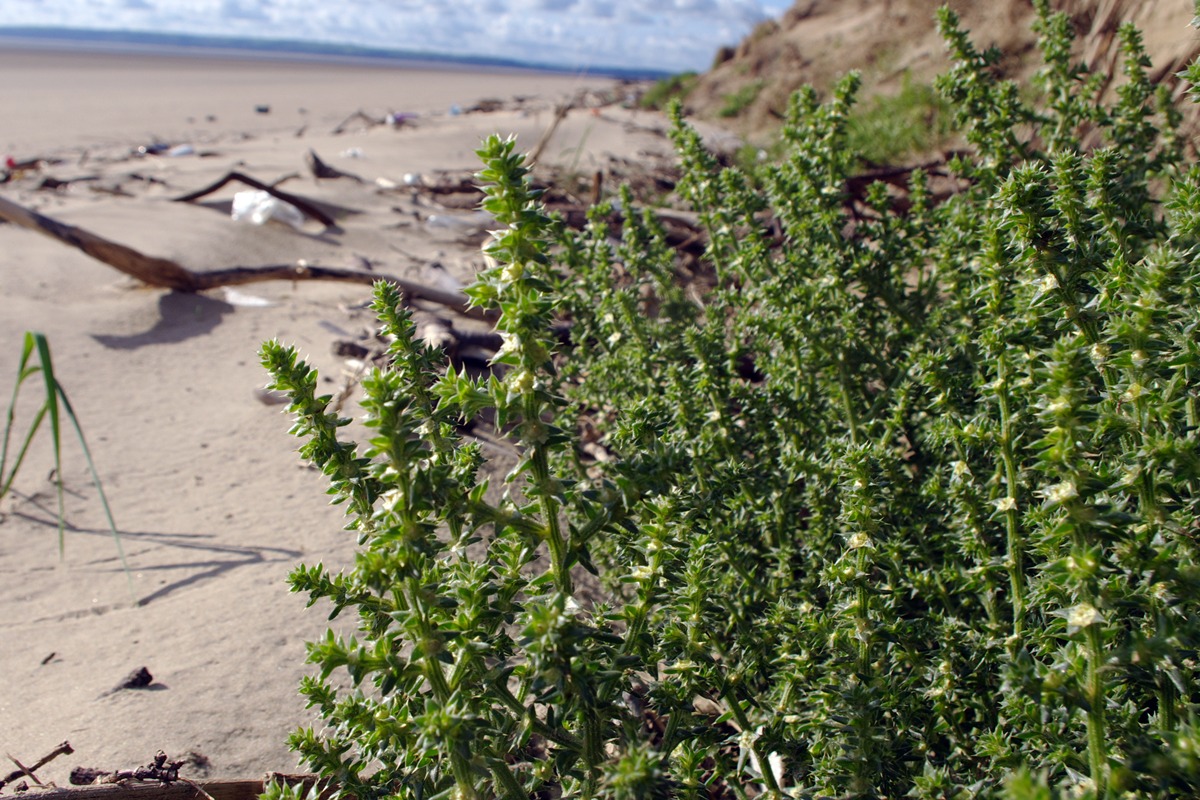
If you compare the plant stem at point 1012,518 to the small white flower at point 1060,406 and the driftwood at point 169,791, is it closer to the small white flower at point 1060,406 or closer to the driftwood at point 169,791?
the small white flower at point 1060,406

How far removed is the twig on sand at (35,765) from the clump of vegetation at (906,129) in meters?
6.30

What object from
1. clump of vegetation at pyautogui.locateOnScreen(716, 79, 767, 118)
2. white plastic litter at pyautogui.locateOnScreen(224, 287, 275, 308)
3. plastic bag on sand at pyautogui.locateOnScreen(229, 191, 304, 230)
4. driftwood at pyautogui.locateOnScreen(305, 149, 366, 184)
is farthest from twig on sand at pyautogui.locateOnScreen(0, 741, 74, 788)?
clump of vegetation at pyautogui.locateOnScreen(716, 79, 767, 118)

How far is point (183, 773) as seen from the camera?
210 cm

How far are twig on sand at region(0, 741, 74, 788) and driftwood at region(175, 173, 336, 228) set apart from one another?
15.1ft

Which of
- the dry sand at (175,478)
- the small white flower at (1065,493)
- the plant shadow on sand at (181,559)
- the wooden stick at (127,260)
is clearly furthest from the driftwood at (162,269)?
the small white flower at (1065,493)

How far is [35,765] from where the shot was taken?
79.8 inches

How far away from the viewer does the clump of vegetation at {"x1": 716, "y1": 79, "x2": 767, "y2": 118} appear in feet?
48.4

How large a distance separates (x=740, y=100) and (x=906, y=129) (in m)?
8.01

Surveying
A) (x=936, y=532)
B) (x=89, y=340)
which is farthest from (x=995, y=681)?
(x=89, y=340)

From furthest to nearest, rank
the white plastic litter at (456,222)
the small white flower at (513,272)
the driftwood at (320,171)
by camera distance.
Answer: the driftwood at (320,171) < the white plastic litter at (456,222) < the small white flower at (513,272)

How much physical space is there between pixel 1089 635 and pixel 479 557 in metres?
1.83

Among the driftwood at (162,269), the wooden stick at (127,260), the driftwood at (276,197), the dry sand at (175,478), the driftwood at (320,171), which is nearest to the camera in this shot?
the dry sand at (175,478)

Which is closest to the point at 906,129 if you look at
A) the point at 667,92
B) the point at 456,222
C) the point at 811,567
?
the point at 456,222

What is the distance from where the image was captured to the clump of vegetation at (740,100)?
14766 millimetres
